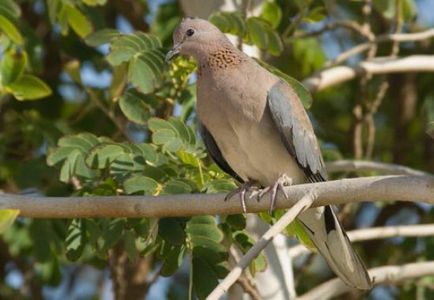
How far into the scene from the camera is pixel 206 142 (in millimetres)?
4195

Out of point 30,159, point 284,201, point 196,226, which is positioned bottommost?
point 30,159

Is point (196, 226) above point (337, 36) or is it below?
above

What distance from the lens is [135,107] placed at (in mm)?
4199

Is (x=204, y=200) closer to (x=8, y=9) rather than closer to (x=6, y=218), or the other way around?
(x=6, y=218)

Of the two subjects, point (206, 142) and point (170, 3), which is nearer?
point (206, 142)

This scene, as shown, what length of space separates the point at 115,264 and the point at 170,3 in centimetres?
139

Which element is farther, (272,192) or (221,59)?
(221,59)

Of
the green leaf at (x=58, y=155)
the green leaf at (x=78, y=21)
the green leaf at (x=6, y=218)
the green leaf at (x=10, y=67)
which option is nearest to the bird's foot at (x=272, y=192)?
the green leaf at (x=58, y=155)

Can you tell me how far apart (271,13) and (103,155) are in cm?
123

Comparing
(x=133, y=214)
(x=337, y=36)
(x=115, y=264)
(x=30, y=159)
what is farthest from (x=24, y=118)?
(x=337, y=36)

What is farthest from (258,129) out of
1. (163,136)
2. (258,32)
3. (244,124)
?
(258,32)

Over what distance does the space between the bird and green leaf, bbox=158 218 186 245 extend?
358 millimetres

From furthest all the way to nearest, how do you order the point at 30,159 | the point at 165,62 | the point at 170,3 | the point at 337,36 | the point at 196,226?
1. the point at 337,36
2. the point at 170,3
3. the point at 30,159
4. the point at 165,62
5. the point at 196,226

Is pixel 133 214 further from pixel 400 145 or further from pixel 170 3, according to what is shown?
pixel 400 145
